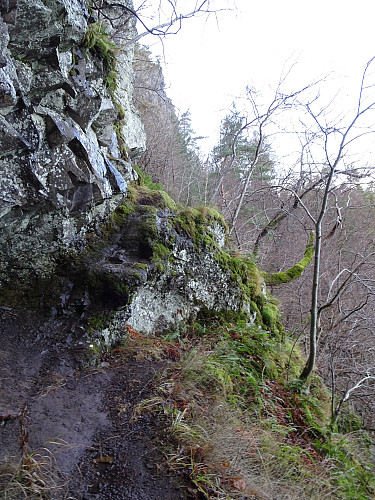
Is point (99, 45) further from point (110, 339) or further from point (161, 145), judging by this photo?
point (161, 145)

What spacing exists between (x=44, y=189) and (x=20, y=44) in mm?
1519

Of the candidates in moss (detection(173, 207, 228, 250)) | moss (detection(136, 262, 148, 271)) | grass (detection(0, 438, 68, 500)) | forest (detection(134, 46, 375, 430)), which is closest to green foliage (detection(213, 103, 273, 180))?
forest (detection(134, 46, 375, 430))

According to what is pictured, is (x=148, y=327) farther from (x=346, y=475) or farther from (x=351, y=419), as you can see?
(x=351, y=419)

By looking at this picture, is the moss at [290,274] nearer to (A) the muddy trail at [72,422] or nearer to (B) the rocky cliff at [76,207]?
(B) the rocky cliff at [76,207]

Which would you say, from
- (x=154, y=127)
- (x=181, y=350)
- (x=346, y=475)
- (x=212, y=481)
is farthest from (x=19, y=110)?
(x=154, y=127)

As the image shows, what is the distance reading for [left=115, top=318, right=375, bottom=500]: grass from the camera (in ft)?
7.28

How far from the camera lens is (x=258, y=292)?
6184 millimetres

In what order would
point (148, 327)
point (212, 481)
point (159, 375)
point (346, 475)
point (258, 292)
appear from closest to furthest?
point (212, 481), point (346, 475), point (159, 375), point (148, 327), point (258, 292)

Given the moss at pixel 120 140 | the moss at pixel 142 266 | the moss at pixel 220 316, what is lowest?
the moss at pixel 220 316

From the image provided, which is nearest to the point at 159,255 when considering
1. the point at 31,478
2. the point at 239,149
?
the point at 31,478

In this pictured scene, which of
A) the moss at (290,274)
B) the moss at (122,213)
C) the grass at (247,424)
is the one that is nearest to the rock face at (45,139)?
the moss at (122,213)

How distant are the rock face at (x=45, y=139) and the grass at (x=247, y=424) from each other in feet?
5.71

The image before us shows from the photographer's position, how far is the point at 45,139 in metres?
3.23

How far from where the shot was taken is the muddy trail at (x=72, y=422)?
1.93m
